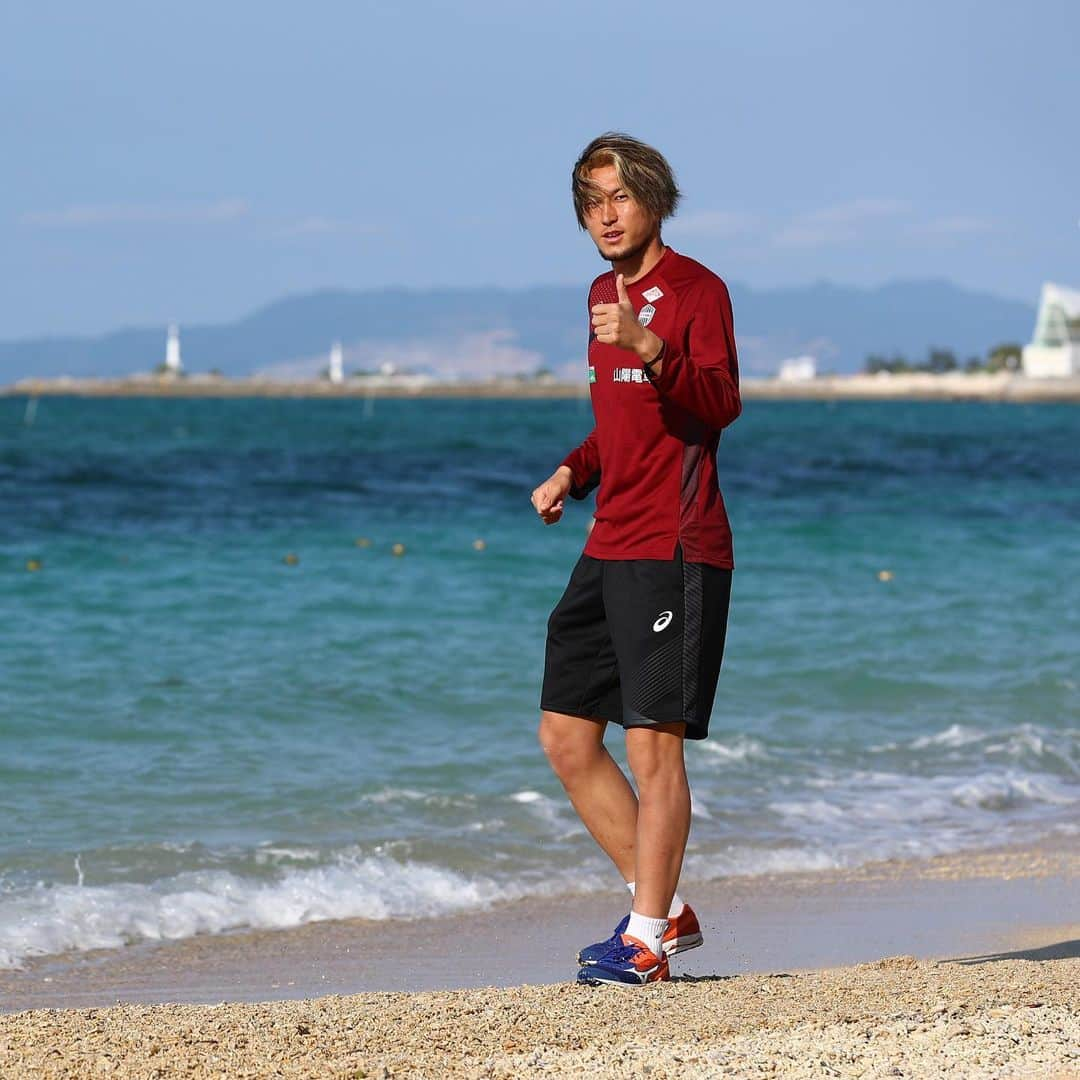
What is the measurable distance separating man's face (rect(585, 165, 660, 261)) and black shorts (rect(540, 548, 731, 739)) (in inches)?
27.4

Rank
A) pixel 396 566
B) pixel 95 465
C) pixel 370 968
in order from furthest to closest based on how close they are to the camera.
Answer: pixel 95 465
pixel 396 566
pixel 370 968

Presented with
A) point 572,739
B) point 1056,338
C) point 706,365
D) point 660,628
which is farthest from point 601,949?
point 1056,338

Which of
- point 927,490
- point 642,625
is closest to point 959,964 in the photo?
point 642,625

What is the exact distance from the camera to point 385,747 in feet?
24.2

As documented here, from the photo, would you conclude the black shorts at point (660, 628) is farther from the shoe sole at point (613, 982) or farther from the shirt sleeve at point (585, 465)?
the shoe sole at point (613, 982)

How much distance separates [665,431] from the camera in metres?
3.79

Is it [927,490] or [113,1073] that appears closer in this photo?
[113,1073]

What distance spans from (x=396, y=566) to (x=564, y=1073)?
34.5 feet

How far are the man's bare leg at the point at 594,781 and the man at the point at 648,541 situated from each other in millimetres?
73

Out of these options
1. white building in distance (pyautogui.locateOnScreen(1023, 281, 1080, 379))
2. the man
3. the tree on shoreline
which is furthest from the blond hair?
the tree on shoreline

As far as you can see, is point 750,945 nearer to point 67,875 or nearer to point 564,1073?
point 564,1073

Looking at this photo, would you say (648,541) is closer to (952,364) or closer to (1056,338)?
(1056,338)

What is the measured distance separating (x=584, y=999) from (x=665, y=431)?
1232mm

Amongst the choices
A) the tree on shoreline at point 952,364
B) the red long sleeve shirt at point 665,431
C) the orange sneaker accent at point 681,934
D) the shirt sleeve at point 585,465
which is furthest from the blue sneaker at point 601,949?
the tree on shoreline at point 952,364
